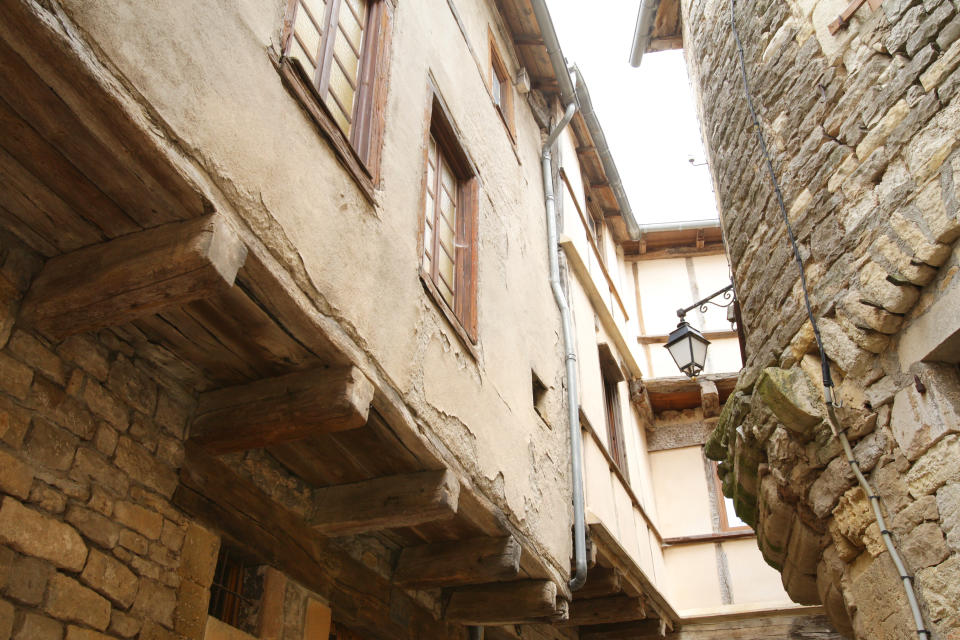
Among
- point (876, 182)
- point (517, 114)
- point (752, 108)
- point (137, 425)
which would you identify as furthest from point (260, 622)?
point (517, 114)

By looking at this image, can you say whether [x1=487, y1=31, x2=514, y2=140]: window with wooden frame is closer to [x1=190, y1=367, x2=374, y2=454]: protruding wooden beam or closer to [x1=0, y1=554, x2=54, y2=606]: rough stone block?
[x1=190, y1=367, x2=374, y2=454]: protruding wooden beam

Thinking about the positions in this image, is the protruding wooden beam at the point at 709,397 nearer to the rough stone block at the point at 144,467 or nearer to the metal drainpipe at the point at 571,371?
the metal drainpipe at the point at 571,371

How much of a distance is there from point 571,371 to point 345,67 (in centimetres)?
338

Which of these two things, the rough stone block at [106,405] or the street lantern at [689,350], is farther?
the street lantern at [689,350]

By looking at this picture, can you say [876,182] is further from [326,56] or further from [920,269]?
[326,56]

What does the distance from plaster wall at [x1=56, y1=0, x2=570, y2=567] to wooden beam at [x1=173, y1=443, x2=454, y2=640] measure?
0.85 meters

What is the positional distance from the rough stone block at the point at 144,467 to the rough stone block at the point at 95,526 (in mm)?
224

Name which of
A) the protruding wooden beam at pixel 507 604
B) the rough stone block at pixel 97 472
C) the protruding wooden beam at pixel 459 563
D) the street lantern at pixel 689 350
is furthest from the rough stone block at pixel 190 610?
the street lantern at pixel 689 350

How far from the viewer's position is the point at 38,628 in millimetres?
2705

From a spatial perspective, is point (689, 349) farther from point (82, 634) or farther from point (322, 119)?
point (82, 634)

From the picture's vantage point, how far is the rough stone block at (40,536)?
2.70m

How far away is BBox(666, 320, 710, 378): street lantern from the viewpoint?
24.9 feet

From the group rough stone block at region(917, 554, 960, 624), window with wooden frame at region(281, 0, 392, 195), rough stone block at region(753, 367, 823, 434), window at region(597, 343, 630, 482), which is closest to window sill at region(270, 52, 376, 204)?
window with wooden frame at region(281, 0, 392, 195)

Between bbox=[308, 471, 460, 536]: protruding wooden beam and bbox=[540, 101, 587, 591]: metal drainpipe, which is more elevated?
bbox=[540, 101, 587, 591]: metal drainpipe
